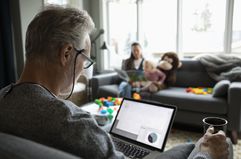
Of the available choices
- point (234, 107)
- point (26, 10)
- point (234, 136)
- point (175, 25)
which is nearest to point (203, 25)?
point (175, 25)

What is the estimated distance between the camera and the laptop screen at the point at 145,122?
123 cm

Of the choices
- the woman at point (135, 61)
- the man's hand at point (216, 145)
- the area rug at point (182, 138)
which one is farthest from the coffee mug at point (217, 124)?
the woman at point (135, 61)

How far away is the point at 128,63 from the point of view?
3854 millimetres

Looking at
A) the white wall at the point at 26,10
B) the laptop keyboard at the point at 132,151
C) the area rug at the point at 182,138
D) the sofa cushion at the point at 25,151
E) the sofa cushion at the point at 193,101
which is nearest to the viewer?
the sofa cushion at the point at 25,151

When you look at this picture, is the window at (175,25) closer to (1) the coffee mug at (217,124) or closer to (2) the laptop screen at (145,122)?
(2) the laptop screen at (145,122)

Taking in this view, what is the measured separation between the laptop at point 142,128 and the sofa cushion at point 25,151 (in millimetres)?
655

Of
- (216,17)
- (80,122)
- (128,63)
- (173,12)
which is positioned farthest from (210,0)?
(80,122)

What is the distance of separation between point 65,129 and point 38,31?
0.33 meters

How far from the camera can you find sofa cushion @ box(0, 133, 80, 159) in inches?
22.4

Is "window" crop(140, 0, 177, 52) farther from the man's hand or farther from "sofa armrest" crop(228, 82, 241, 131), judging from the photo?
the man's hand

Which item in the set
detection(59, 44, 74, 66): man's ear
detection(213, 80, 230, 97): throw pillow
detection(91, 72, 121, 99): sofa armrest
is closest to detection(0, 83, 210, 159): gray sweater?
detection(59, 44, 74, 66): man's ear

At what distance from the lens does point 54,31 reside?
0.76 metres

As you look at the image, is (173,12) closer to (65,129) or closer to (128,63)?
(128,63)

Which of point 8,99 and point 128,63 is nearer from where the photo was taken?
point 8,99
